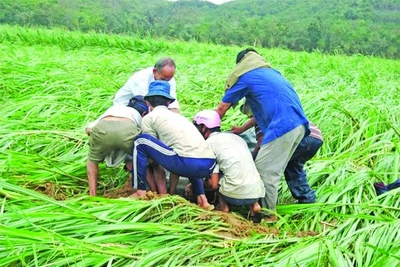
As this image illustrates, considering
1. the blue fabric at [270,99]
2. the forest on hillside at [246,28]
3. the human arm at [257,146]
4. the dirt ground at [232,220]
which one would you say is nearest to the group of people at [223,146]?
the blue fabric at [270,99]

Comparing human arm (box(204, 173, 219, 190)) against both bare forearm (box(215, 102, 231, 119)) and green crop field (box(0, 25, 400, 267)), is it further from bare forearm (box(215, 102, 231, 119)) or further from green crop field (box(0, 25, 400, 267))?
bare forearm (box(215, 102, 231, 119))

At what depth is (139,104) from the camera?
3682 mm

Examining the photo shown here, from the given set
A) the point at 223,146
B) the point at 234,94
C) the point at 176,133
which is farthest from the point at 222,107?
the point at 176,133

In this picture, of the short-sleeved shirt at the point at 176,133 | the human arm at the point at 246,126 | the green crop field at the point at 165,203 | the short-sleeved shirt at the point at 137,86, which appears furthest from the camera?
the short-sleeved shirt at the point at 137,86

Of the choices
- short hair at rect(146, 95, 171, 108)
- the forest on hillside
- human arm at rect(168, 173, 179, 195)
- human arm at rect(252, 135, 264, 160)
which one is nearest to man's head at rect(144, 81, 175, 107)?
short hair at rect(146, 95, 171, 108)

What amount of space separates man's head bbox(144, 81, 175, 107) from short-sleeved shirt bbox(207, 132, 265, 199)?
430mm

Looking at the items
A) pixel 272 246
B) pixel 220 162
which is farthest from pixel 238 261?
pixel 220 162

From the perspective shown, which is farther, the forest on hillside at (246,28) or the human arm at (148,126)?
the forest on hillside at (246,28)

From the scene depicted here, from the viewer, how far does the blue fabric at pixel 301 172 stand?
11.2 feet

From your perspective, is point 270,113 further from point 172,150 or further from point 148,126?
point 148,126

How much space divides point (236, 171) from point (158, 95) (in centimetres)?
74

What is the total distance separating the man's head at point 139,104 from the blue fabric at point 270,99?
671 millimetres

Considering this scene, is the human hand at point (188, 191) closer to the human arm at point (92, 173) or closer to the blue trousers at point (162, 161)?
the blue trousers at point (162, 161)

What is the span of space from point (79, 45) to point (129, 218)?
10212 mm
